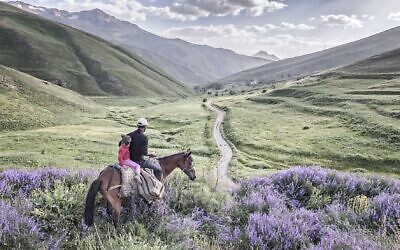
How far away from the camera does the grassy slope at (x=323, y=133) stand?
4122 centimetres

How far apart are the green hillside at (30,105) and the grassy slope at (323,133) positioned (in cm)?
3098

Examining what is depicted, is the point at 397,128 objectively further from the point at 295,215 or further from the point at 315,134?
the point at 295,215

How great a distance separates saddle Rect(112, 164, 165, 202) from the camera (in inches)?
452

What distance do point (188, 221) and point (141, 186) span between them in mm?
2593

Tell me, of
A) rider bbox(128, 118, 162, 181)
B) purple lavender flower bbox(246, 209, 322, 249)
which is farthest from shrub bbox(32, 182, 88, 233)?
purple lavender flower bbox(246, 209, 322, 249)

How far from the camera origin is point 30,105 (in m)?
69.1

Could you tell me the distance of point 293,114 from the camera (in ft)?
259

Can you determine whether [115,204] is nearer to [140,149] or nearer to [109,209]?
[109,209]

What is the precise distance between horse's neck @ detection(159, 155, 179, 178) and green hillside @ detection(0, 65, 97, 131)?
4580cm

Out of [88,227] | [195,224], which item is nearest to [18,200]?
[88,227]

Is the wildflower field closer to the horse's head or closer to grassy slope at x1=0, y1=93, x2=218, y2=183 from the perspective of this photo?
the horse's head

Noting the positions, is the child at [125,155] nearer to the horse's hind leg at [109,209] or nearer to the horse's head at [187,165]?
the horse's hind leg at [109,209]

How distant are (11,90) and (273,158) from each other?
54.6m

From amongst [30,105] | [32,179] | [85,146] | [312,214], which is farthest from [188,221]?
[30,105]
